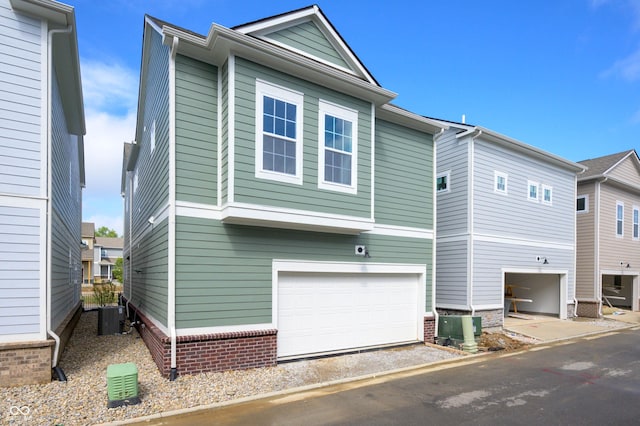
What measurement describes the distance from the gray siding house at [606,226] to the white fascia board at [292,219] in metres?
14.8

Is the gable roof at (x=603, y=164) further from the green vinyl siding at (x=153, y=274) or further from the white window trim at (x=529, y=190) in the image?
the green vinyl siding at (x=153, y=274)

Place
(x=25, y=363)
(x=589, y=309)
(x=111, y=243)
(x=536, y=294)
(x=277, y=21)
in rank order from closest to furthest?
(x=25, y=363) < (x=277, y=21) < (x=589, y=309) < (x=536, y=294) < (x=111, y=243)

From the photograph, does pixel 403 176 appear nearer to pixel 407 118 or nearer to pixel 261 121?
pixel 407 118

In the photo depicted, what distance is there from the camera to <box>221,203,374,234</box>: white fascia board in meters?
7.45

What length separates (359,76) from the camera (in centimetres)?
1002

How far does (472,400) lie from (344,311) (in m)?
3.67

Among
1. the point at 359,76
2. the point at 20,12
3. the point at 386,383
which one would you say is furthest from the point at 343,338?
the point at 20,12

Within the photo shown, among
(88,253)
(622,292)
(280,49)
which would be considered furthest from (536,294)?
(88,253)

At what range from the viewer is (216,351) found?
7379mm

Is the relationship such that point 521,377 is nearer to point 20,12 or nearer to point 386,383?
point 386,383

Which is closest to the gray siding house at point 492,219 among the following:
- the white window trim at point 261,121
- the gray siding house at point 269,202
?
the gray siding house at point 269,202

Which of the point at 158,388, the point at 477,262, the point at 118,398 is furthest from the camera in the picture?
the point at 477,262

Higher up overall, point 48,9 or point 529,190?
point 48,9

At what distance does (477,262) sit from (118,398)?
36.9ft
